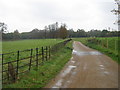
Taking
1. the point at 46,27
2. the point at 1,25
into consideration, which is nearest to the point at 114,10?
the point at 1,25

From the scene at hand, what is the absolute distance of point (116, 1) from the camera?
17.2 metres

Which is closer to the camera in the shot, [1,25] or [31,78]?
[31,78]

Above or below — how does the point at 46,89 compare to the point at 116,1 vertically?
below

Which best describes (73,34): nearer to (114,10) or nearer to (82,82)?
(114,10)

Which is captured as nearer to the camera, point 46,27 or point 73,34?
point 46,27

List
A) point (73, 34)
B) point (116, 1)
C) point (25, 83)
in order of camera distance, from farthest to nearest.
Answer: point (73, 34), point (116, 1), point (25, 83)

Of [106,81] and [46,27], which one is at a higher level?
[46,27]

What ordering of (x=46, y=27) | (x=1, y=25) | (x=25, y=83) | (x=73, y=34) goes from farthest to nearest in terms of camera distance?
1. (x=73, y=34)
2. (x=46, y=27)
3. (x=1, y=25)
4. (x=25, y=83)

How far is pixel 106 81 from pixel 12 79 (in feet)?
13.7

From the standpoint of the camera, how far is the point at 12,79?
7199 millimetres

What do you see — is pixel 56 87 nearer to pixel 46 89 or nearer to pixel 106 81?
pixel 46 89

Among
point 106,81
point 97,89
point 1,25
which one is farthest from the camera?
point 1,25

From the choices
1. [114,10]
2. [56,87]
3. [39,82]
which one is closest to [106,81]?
[56,87]

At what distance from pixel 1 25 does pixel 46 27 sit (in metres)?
43.1
